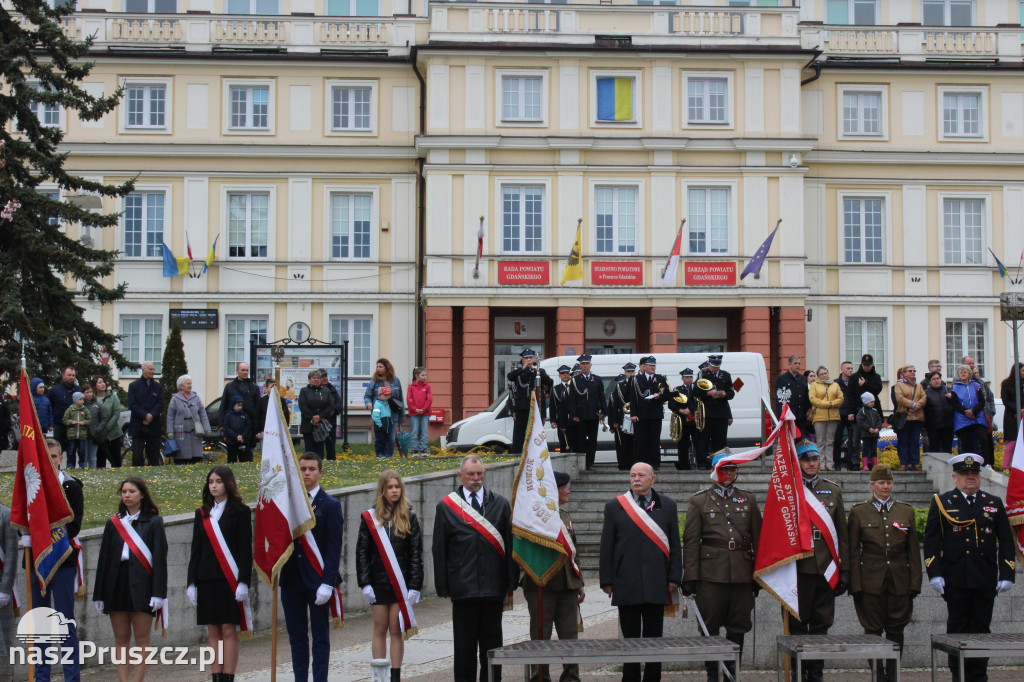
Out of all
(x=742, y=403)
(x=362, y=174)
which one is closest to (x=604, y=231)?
(x=362, y=174)

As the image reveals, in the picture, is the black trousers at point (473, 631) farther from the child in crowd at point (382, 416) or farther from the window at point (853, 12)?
the window at point (853, 12)

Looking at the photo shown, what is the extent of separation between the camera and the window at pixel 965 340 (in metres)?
36.7

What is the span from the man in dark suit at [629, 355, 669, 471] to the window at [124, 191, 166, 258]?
20.6 meters

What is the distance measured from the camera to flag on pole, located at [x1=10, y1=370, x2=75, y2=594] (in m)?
9.97

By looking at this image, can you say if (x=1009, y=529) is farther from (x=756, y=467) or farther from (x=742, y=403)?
(x=742, y=403)

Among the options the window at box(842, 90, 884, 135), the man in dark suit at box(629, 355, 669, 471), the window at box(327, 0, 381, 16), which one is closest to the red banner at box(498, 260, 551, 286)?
the window at box(327, 0, 381, 16)

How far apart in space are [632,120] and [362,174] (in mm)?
8266

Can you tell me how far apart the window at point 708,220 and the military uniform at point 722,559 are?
84.0 ft

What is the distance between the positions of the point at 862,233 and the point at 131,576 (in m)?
30.9

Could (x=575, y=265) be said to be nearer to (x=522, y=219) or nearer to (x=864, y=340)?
(x=522, y=219)

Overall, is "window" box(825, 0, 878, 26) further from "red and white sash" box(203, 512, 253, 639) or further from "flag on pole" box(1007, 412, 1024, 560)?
"red and white sash" box(203, 512, 253, 639)

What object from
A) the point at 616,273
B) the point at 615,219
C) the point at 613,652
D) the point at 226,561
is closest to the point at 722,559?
the point at 613,652

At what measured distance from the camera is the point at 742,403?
79.0 feet

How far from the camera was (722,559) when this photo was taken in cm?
1023
